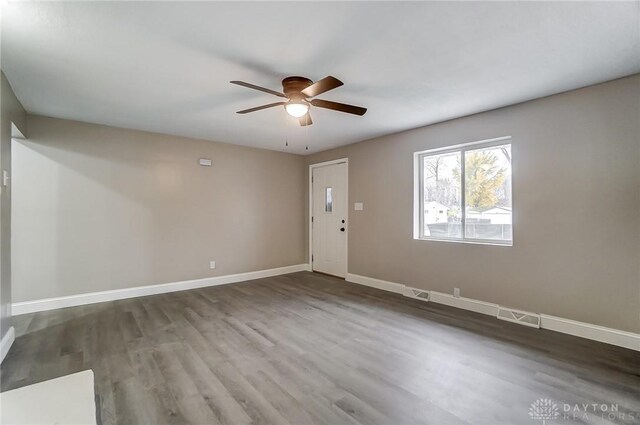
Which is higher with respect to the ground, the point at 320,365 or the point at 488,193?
the point at 488,193

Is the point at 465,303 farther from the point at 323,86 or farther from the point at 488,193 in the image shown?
the point at 323,86

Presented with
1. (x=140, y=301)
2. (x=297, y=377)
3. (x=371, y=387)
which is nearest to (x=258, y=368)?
(x=297, y=377)

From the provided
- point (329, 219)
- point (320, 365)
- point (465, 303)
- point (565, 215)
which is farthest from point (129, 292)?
point (565, 215)

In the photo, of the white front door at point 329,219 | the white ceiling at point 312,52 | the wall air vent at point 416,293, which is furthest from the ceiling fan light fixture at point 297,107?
the wall air vent at point 416,293

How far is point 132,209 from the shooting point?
4.34 m

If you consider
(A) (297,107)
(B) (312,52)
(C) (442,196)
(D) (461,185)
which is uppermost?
(B) (312,52)

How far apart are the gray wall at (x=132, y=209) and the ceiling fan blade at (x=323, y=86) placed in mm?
3210

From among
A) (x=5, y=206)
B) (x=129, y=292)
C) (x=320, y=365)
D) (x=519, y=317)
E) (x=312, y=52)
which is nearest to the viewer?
(x=312, y=52)

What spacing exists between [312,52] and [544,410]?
9.80 ft

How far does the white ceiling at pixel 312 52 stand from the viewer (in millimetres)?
1838

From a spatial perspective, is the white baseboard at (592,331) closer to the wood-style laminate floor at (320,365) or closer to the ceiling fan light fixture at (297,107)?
the wood-style laminate floor at (320,365)

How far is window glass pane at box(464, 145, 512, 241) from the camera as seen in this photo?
11.5ft

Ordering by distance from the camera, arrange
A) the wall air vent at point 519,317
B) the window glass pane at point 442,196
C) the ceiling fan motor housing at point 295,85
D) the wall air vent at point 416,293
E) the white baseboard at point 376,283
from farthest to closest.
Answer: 1. the white baseboard at point 376,283
2. the wall air vent at point 416,293
3. the window glass pane at point 442,196
4. the wall air vent at point 519,317
5. the ceiling fan motor housing at point 295,85

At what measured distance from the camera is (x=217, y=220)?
5156 millimetres
